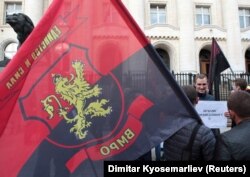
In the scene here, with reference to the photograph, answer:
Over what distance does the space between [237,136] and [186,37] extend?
2773 centimetres

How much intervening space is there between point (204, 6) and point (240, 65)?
22.6ft

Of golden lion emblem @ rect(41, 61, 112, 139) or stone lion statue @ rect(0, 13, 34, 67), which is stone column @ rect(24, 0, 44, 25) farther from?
golden lion emblem @ rect(41, 61, 112, 139)

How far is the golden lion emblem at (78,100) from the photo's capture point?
7.34 ft

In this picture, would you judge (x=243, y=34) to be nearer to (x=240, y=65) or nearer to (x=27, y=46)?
(x=240, y=65)

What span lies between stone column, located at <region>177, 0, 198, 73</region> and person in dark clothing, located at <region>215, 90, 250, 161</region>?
2635 cm

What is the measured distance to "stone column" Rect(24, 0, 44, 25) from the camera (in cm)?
2792

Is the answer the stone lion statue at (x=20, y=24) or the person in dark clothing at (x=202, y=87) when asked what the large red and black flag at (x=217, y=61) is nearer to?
the person in dark clothing at (x=202, y=87)

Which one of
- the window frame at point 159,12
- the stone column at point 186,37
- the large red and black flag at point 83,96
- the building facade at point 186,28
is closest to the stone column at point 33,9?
the building facade at point 186,28

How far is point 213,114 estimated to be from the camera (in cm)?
484

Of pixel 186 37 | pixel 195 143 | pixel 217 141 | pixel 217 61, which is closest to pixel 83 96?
pixel 195 143

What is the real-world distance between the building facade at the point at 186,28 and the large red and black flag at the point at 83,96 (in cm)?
2629

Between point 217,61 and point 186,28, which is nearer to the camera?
point 217,61

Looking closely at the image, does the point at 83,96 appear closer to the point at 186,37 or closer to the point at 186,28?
the point at 186,37

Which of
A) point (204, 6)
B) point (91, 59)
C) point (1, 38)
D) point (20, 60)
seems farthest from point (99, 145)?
point (204, 6)
